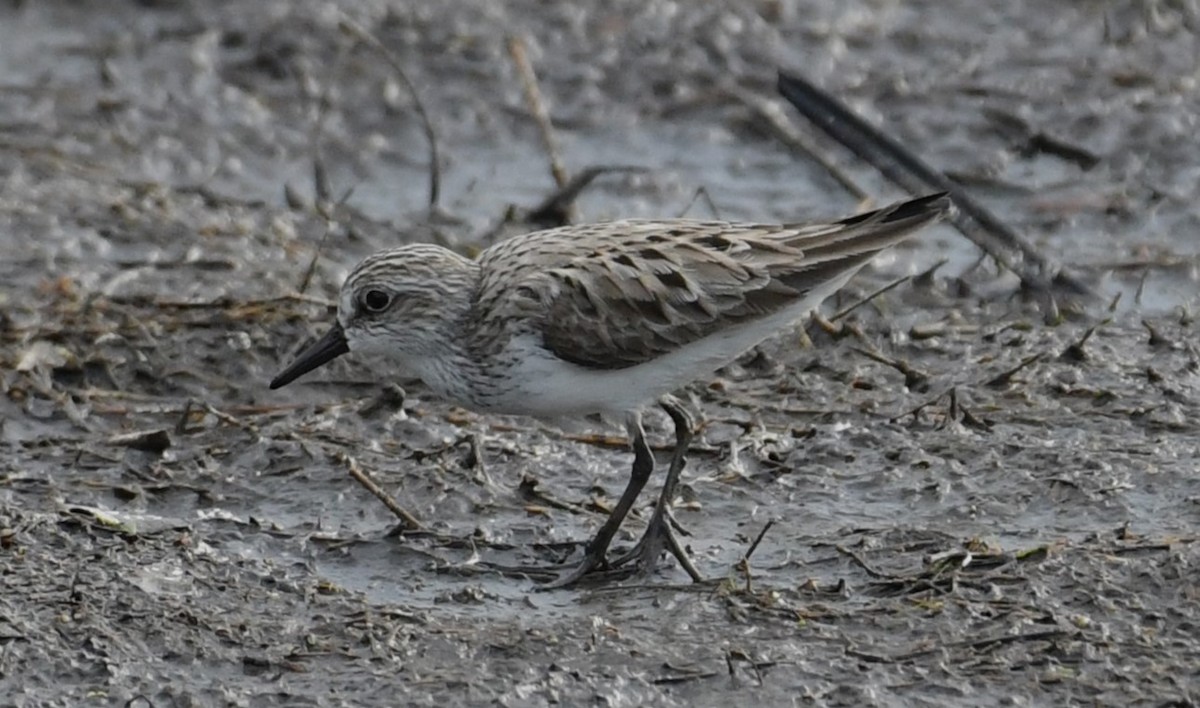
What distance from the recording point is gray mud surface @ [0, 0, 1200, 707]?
7137 mm

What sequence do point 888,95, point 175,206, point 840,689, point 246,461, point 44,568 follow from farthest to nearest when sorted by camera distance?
point 888,95 → point 175,206 → point 246,461 → point 44,568 → point 840,689

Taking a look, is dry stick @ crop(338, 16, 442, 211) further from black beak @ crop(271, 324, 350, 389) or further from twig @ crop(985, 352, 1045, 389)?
twig @ crop(985, 352, 1045, 389)

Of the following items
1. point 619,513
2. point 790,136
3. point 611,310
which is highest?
point 611,310

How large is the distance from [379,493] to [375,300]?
789 millimetres

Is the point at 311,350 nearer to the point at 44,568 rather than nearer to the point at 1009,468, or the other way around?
the point at 44,568

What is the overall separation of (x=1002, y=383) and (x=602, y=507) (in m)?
2.13

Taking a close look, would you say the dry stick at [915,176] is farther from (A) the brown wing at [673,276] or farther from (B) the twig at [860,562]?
(B) the twig at [860,562]

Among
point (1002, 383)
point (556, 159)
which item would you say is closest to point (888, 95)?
point (556, 159)

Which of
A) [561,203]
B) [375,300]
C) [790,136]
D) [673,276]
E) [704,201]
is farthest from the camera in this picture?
[704,201]

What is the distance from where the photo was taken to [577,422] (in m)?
9.56

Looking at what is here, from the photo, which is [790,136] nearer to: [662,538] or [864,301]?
[864,301]

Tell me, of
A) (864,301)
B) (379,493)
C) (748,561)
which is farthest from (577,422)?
(748,561)

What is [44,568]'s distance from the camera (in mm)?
7727

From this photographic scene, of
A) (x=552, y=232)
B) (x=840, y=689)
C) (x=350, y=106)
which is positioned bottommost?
(x=350, y=106)
